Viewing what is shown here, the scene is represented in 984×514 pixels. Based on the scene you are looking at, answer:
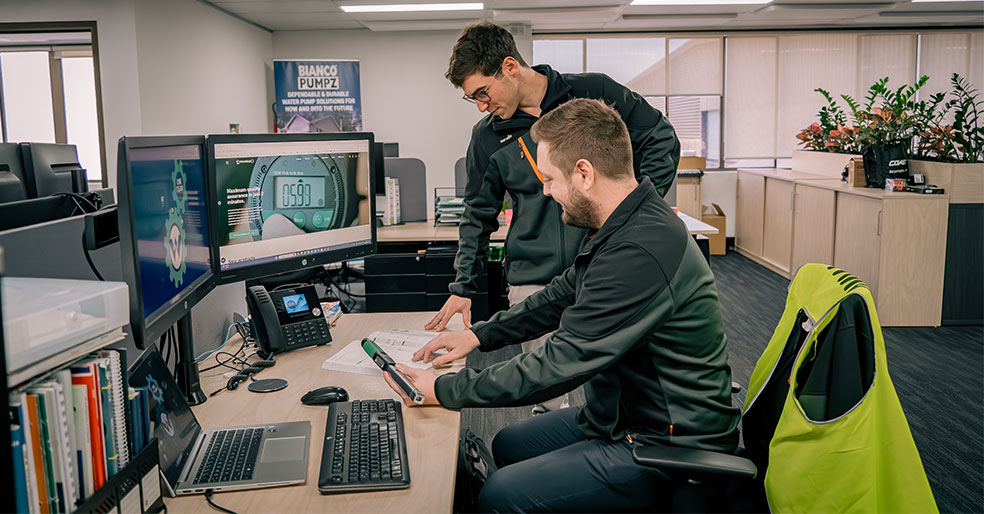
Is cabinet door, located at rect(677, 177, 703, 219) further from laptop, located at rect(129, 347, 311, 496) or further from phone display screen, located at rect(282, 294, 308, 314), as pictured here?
laptop, located at rect(129, 347, 311, 496)

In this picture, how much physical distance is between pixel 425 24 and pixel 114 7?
311 centimetres

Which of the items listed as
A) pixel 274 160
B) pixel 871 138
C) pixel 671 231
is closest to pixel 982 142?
pixel 871 138

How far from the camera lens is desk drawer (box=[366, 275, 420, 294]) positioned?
4066 millimetres

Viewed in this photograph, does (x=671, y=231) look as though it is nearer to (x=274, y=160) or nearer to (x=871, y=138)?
(x=274, y=160)

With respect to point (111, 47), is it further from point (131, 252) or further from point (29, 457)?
point (29, 457)

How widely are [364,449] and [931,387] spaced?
339 cm

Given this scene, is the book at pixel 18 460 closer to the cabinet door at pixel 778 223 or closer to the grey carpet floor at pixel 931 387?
the grey carpet floor at pixel 931 387

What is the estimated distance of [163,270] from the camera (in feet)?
4.31

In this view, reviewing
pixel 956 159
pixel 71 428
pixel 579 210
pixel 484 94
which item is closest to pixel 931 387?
pixel 956 159

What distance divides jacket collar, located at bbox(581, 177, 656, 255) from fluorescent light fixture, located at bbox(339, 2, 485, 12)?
5.21 meters

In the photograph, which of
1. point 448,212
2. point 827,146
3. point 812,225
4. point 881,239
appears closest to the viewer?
point 448,212

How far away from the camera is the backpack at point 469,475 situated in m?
1.65

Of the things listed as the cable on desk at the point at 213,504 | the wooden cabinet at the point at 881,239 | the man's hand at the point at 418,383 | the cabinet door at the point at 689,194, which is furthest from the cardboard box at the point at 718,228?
the cable on desk at the point at 213,504

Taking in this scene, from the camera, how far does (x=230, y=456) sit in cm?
128
